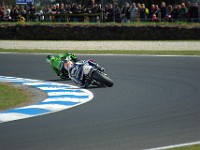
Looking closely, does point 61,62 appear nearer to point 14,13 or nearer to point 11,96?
point 11,96

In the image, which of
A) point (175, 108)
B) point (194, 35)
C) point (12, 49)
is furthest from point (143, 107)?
point (194, 35)

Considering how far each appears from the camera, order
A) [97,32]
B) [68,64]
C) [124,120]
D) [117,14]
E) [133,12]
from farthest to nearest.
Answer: [117,14] < [133,12] < [97,32] < [68,64] < [124,120]

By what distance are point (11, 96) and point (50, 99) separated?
3.06 ft

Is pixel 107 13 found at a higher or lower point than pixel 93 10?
lower

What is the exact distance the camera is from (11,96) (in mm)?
12078

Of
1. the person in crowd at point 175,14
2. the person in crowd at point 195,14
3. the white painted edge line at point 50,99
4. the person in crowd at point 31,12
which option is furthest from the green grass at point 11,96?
the person in crowd at point 31,12

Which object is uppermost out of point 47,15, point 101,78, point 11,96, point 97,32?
point 101,78

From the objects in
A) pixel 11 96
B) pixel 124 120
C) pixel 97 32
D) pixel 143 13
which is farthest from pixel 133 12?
pixel 124 120

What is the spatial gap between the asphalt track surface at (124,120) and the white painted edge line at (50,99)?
0.28 m

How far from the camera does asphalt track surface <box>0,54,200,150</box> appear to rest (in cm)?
771

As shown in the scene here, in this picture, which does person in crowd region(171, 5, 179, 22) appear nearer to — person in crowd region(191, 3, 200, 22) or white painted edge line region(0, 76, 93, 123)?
person in crowd region(191, 3, 200, 22)

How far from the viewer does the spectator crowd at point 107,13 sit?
96.1 ft

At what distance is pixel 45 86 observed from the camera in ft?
45.0

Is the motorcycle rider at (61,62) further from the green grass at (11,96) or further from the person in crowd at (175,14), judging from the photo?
the person in crowd at (175,14)
